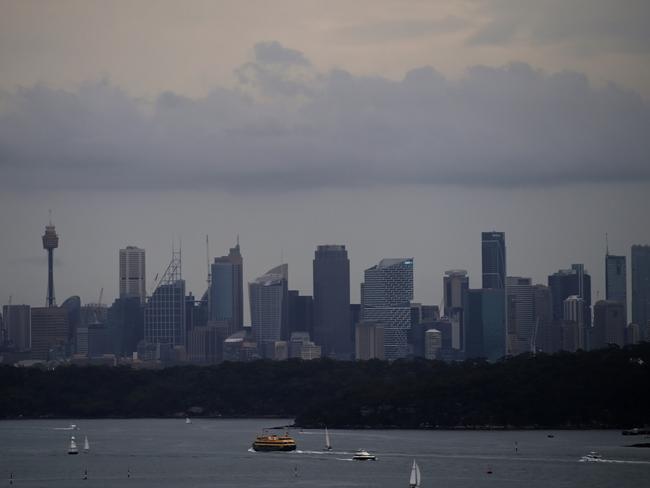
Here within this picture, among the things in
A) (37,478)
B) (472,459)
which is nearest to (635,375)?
(472,459)

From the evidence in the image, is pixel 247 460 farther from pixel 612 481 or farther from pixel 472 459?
pixel 612 481

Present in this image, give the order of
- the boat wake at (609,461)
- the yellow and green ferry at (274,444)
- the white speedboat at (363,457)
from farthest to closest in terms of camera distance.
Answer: the yellow and green ferry at (274,444), the white speedboat at (363,457), the boat wake at (609,461)

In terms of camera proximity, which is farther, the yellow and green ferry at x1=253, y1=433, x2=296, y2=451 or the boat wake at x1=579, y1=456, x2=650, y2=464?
the yellow and green ferry at x1=253, y1=433, x2=296, y2=451

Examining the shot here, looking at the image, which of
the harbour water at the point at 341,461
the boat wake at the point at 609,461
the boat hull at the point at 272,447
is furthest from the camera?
the boat hull at the point at 272,447

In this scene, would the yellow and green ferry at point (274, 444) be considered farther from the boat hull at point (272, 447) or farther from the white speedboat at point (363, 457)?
the white speedboat at point (363, 457)

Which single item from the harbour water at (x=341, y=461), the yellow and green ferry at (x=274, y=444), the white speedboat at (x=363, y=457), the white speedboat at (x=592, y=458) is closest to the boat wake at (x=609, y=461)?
the white speedboat at (x=592, y=458)

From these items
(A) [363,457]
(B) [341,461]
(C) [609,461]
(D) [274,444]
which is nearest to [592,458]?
(C) [609,461]

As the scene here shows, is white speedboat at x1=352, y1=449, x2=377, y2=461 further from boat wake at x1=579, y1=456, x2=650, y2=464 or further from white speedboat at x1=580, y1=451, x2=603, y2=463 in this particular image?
boat wake at x1=579, y1=456, x2=650, y2=464

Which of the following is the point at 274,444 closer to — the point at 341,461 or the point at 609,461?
the point at 341,461

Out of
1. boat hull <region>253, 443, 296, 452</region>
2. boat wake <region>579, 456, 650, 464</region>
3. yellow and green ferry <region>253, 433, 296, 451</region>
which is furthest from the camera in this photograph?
yellow and green ferry <region>253, 433, 296, 451</region>

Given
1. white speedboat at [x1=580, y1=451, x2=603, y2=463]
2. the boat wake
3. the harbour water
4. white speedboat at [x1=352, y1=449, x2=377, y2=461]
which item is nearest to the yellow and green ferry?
the harbour water
